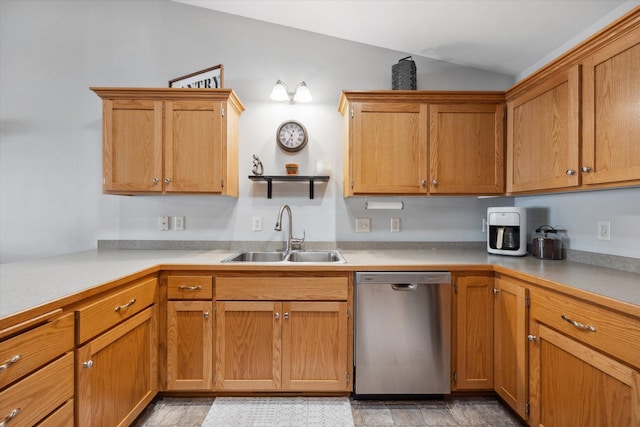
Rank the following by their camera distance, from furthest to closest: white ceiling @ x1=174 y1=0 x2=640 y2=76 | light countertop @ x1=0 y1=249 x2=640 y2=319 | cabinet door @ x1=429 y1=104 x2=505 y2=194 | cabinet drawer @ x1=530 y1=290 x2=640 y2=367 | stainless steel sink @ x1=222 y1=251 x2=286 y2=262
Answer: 1. stainless steel sink @ x1=222 y1=251 x2=286 y2=262
2. cabinet door @ x1=429 y1=104 x2=505 y2=194
3. white ceiling @ x1=174 y1=0 x2=640 y2=76
4. light countertop @ x1=0 y1=249 x2=640 y2=319
5. cabinet drawer @ x1=530 y1=290 x2=640 y2=367

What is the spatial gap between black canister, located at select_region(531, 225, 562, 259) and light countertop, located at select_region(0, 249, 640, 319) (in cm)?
6

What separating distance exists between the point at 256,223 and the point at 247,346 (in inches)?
38.1

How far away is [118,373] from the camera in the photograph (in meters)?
1.46

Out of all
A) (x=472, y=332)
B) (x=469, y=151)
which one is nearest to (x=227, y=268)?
(x=472, y=332)

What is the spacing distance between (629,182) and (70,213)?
3553mm

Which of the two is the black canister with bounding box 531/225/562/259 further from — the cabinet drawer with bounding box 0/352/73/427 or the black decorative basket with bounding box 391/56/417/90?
the cabinet drawer with bounding box 0/352/73/427

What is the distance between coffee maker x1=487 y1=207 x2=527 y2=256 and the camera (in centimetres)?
203

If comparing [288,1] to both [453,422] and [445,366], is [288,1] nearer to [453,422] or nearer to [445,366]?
[445,366]

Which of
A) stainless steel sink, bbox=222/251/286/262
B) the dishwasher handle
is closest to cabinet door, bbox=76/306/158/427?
stainless steel sink, bbox=222/251/286/262

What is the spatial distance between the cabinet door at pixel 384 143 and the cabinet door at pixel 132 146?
1378mm

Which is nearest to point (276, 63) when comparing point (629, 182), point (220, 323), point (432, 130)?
point (432, 130)

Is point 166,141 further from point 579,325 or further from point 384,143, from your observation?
point 579,325

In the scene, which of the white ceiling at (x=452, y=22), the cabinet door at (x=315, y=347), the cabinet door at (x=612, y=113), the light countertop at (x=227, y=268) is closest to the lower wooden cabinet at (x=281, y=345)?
the cabinet door at (x=315, y=347)

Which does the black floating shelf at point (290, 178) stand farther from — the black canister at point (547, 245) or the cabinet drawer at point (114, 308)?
the black canister at point (547, 245)
